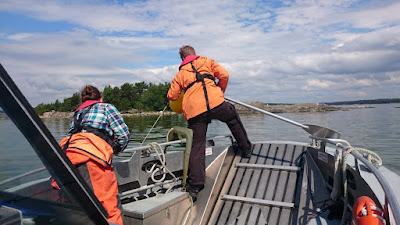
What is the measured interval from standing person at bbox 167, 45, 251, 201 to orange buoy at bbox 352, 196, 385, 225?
1775 millimetres

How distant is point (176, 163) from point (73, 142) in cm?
224

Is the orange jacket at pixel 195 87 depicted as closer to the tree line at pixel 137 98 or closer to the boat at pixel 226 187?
the boat at pixel 226 187

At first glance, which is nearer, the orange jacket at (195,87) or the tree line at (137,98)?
the orange jacket at (195,87)

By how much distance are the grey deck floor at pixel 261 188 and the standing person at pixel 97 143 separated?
1.58 meters

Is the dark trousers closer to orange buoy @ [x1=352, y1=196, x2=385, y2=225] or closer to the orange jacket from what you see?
the orange jacket

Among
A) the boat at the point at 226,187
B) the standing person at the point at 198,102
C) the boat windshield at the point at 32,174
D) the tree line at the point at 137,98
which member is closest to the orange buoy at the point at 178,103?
the standing person at the point at 198,102

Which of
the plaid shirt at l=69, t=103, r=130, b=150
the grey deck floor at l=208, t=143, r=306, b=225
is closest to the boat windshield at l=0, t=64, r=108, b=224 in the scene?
the plaid shirt at l=69, t=103, r=130, b=150

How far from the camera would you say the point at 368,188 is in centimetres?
287

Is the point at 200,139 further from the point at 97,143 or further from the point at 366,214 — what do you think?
the point at 366,214

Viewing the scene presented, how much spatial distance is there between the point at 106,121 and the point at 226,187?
7.06ft

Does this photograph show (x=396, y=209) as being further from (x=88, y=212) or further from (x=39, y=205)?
(x=39, y=205)

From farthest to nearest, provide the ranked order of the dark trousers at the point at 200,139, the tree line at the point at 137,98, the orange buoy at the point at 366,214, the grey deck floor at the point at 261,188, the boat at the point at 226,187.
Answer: the tree line at the point at 137,98, the dark trousers at the point at 200,139, the grey deck floor at the point at 261,188, the orange buoy at the point at 366,214, the boat at the point at 226,187

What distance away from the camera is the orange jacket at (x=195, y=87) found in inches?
149

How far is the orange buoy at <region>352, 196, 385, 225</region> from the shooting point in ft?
7.45
